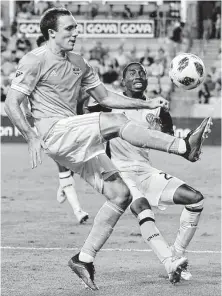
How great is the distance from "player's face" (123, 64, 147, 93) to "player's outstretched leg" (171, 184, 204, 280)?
130cm

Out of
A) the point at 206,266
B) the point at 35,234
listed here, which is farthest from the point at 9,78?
the point at 206,266

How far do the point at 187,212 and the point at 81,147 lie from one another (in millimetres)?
1456

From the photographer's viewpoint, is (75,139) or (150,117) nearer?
(75,139)

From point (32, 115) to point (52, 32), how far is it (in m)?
0.77

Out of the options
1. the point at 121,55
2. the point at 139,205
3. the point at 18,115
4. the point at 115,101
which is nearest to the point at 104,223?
the point at 139,205

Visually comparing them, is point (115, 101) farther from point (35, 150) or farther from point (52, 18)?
point (35, 150)

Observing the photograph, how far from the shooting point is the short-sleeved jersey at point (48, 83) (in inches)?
282

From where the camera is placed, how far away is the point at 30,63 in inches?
283

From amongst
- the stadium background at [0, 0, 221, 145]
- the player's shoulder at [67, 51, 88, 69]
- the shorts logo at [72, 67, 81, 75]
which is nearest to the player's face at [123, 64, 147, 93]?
the player's shoulder at [67, 51, 88, 69]

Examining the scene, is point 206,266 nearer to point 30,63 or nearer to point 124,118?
point 124,118

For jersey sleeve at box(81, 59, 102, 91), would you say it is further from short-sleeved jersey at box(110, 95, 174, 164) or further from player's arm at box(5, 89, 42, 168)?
short-sleeved jersey at box(110, 95, 174, 164)

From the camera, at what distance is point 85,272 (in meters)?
7.32

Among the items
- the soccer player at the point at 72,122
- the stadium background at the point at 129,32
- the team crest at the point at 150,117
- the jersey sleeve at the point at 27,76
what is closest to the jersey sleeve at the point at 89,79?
the soccer player at the point at 72,122

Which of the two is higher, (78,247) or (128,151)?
(128,151)
